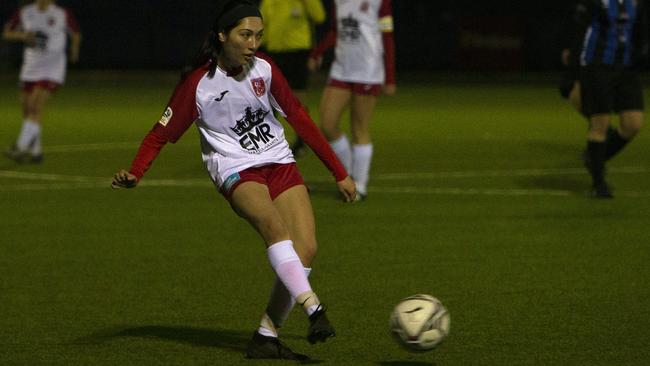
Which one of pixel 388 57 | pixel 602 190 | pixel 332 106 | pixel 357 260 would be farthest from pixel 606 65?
pixel 357 260

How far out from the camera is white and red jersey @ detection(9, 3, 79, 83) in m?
17.6

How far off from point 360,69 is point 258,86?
21.4ft

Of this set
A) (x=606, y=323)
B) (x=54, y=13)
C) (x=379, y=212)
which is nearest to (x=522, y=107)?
(x=54, y=13)

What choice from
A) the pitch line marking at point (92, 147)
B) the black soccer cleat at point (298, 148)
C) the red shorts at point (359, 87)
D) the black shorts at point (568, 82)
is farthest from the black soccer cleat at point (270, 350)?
the pitch line marking at point (92, 147)

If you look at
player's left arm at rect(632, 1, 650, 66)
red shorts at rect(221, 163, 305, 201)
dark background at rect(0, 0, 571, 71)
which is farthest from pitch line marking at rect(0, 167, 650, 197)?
dark background at rect(0, 0, 571, 71)

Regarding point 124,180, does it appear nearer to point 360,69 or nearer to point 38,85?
point 360,69

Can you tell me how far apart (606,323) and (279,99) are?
234cm

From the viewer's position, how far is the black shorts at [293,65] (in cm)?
1770

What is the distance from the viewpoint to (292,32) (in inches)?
687

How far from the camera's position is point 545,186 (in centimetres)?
1476

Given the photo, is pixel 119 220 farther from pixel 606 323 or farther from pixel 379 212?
pixel 606 323

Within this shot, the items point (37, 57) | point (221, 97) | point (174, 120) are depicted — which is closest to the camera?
point (221, 97)

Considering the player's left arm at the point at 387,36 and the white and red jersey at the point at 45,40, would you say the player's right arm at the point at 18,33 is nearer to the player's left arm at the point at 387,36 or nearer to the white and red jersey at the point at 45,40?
the white and red jersey at the point at 45,40

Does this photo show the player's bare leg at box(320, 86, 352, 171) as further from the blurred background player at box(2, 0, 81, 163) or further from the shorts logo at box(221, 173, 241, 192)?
the shorts logo at box(221, 173, 241, 192)
